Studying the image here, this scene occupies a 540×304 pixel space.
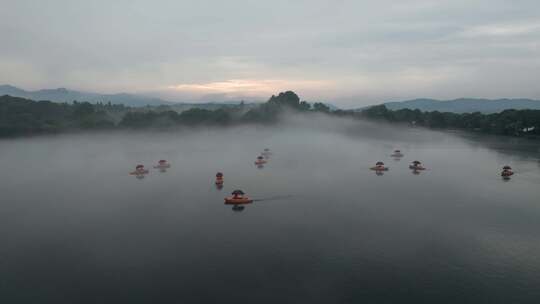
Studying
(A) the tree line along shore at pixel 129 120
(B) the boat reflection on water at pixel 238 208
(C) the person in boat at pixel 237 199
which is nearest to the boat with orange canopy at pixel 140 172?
(C) the person in boat at pixel 237 199

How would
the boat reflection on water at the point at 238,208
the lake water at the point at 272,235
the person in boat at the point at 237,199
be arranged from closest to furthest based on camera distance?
the lake water at the point at 272,235 → the boat reflection on water at the point at 238,208 → the person in boat at the point at 237,199

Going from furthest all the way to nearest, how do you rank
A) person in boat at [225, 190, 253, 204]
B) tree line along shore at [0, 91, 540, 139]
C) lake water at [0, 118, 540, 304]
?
tree line along shore at [0, 91, 540, 139]
person in boat at [225, 190, 253, 204]
lake water at [0, 118, 540, 304]

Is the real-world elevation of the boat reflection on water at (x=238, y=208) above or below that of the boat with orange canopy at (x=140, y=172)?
below

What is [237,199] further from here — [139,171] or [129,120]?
[129,120]

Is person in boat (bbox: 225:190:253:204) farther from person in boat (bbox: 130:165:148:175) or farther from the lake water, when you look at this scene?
person in boat (bbox: 130:165:148:175)

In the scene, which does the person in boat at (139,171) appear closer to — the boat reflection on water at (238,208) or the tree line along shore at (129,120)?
the boat reflection on water at (238,208)

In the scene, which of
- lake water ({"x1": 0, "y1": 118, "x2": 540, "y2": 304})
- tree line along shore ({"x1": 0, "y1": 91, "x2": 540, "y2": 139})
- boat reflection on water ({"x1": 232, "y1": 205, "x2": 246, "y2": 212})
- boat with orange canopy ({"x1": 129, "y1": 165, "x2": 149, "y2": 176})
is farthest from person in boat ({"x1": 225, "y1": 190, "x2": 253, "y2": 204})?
tree line along shore ({"x1": 0, "y1": 91, "x2": 540, "y2": 139})

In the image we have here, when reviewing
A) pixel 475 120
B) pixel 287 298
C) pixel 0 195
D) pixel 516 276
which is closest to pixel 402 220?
pixel 516 276

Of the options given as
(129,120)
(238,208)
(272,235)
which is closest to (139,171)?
(238,208)

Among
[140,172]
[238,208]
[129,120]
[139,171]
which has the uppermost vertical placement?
[129,120]
